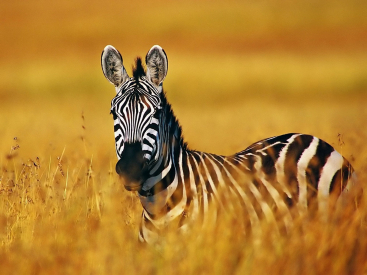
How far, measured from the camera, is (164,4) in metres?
43.4

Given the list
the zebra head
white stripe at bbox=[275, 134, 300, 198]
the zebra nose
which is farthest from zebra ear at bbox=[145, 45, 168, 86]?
white stripe at bbox=[275, 134, 300, 198]

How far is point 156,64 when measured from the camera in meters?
4.77

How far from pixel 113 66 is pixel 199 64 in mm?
25719

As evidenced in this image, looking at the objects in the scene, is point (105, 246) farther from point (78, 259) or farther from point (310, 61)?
point (310, 61)

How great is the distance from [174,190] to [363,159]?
1842mm

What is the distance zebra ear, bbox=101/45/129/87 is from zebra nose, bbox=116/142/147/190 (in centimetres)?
79

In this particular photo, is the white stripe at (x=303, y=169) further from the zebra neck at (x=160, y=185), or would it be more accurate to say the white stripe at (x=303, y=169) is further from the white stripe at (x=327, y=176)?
the zebra neck at (x=160, y=185)

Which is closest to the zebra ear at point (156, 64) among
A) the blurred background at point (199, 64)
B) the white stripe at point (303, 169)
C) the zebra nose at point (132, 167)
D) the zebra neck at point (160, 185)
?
the zebra neck at point (160, 185)

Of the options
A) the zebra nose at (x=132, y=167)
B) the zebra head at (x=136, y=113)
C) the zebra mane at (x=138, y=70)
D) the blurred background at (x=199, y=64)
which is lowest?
the zebra nose at (x=132, y=167)

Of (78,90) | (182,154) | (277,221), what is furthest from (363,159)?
(78,90)

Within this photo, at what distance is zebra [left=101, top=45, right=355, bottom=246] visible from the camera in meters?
4.37

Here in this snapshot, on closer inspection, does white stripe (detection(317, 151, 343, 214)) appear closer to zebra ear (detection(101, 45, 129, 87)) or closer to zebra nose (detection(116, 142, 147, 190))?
zebra nose (detection(116, 142, 147, 190))

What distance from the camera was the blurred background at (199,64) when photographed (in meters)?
17.4

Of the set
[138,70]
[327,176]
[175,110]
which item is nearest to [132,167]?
[138,70]
